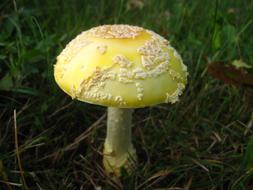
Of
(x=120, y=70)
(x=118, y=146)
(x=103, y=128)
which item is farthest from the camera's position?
(x=103, y=128)

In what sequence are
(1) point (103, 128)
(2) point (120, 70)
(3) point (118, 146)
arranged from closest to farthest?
(2) point (120, 70), (3) point (118, 146), (1) point (103, 128)

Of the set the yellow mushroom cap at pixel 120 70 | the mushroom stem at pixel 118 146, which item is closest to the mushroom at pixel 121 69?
the yellow mushroom cap at pixel 120 70

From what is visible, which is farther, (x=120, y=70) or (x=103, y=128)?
(x=103, y=128)

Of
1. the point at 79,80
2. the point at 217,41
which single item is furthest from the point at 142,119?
the point at 79,80

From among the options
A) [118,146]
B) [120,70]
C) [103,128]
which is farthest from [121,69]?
[103,128]

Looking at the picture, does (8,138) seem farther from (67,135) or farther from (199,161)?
(199,161)

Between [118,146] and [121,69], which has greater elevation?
[121,69]

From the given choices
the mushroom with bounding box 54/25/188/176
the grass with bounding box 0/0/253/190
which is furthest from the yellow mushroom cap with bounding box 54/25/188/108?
the grass with bounding box 0/0/253/190

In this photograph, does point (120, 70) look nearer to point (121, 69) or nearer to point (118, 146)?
point (121, 69)
